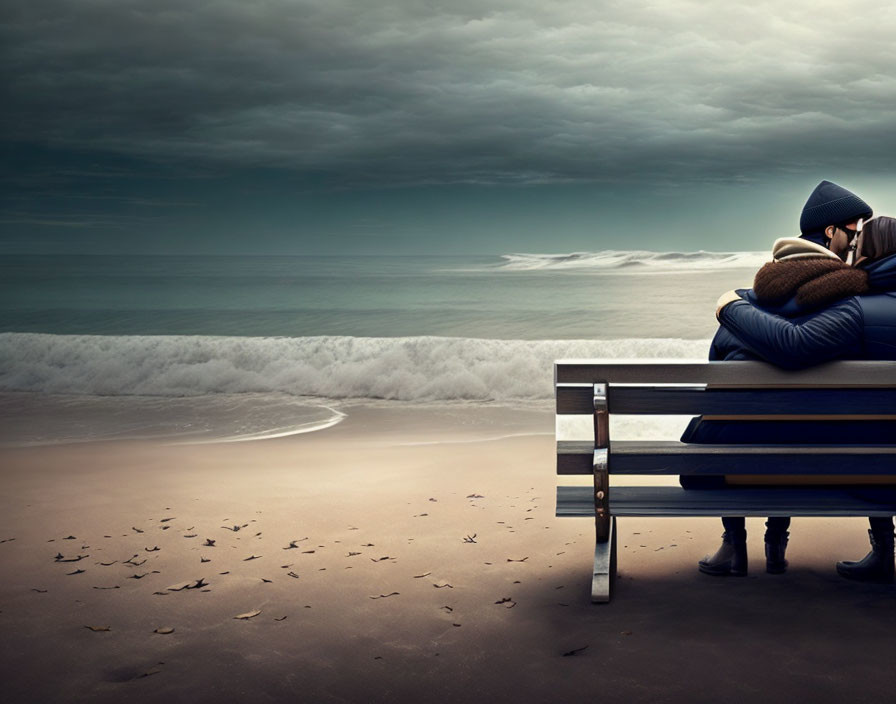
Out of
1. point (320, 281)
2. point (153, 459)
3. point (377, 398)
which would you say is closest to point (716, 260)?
point (320, 281)

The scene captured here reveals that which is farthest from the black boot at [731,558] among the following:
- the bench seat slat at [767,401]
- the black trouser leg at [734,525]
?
the bench seat slat at [767,401]

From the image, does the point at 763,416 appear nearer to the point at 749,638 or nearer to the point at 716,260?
the point at 749,638

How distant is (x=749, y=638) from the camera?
3.54m

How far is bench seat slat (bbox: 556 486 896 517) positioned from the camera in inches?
148

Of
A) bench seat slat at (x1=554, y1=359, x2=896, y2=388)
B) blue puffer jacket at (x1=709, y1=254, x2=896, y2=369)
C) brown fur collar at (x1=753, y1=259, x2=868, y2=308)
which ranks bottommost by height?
bench seat slat at (x1=554, y1=359, x2=896, y2=388)

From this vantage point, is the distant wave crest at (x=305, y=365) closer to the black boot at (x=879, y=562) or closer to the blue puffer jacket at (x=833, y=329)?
the black boot at (x=879, y=562)

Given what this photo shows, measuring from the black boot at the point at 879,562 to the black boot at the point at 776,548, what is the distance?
1.03 ft

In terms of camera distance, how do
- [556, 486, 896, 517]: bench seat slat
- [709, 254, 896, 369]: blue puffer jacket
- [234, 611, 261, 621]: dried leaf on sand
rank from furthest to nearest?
[234, 611, 261, 621]: dried leaf on sand < [556, 486, 896, 517]: bench seat slat < [709, 254, 896, 369]: blue puffer jacket

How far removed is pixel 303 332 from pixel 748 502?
44.3m

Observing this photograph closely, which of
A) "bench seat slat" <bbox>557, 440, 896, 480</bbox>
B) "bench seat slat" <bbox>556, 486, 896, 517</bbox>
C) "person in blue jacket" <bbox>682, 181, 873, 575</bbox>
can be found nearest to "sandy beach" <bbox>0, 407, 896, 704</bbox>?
"bench seat slat" <bbox>556, 486, 896, 517</bbox>

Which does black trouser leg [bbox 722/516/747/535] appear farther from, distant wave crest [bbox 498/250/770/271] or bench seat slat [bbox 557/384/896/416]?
distant wave crest [bbox 498/250/770/271]

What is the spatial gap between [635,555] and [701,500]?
1054mm

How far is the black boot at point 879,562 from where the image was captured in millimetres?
4152

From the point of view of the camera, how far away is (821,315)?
3697 millimetres
